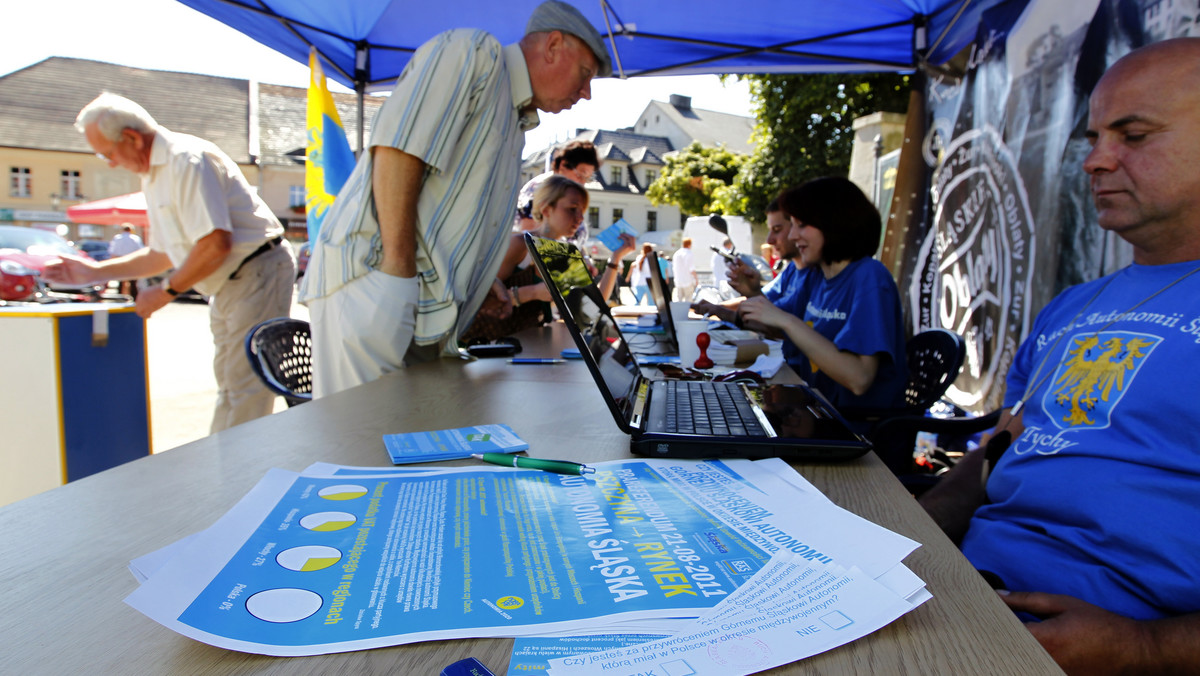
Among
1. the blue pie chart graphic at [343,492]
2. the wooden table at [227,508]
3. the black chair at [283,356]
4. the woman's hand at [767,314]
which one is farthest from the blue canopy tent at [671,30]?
the blue pie chart graphic at [343,492]

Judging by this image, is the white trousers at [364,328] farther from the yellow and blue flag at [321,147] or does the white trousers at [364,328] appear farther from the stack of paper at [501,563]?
the yellow and blue flag at [321,147]

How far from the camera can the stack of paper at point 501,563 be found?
0.47 m

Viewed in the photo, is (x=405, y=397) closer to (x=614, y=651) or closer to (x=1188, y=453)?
(x=614, y=651)

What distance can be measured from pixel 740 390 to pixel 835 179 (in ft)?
4.49

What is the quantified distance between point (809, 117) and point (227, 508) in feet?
41.9

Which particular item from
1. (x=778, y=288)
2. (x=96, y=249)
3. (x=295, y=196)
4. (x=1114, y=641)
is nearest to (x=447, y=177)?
(x=1114, y=641)

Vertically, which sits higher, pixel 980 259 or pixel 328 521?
pixel 980 259

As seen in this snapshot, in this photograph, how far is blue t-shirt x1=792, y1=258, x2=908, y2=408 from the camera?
6.40 ft

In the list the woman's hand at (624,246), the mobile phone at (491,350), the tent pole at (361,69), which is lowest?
the mobile phone at (491,350)

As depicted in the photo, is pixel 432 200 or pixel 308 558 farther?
pixel 432 200

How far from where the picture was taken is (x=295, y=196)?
2519 centimetres

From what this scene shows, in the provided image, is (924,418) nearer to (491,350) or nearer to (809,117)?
(491,350)

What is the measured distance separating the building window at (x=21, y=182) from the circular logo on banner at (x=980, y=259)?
1228 inches

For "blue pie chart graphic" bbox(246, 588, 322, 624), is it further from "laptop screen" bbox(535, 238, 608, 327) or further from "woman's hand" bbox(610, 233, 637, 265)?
"woman's hand" bbox(610, 233, 637, 265)
